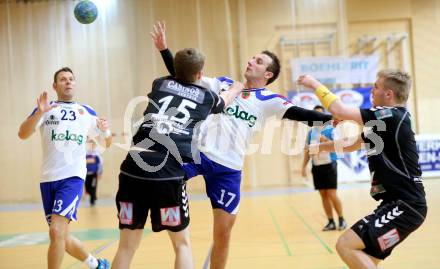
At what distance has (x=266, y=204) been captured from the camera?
36.6 feet

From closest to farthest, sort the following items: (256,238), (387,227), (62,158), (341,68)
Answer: (387,227) → (62,158) → (256,238) → (341,68)

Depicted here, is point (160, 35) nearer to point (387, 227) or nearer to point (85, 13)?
point (387, 227)

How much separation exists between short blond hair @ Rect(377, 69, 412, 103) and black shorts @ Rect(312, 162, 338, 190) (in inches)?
167

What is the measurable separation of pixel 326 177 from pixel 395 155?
427 centimetres

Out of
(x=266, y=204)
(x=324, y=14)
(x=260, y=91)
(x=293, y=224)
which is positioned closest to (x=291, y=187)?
(x=266, y=204)

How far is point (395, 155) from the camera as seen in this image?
3.36 m

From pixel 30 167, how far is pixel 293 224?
11522 millimetres

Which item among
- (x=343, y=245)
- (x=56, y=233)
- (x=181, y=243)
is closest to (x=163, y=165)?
(x=181, y=243)

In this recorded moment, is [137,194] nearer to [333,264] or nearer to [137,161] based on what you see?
[137,161]

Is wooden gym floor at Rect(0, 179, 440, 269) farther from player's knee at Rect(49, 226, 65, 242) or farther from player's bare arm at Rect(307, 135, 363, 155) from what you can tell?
player's bare arm at Rect(307, 135, 363, 155)

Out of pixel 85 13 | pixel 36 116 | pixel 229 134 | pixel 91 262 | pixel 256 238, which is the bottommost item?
pixel 256 238

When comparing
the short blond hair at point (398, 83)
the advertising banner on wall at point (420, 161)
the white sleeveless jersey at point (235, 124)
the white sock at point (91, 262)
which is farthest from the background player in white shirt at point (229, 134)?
the advertising banner on wall at point (420, 161)

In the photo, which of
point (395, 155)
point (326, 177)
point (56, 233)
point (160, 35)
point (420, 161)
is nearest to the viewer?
point (395, 155)

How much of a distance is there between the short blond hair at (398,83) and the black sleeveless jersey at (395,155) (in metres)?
0.11
